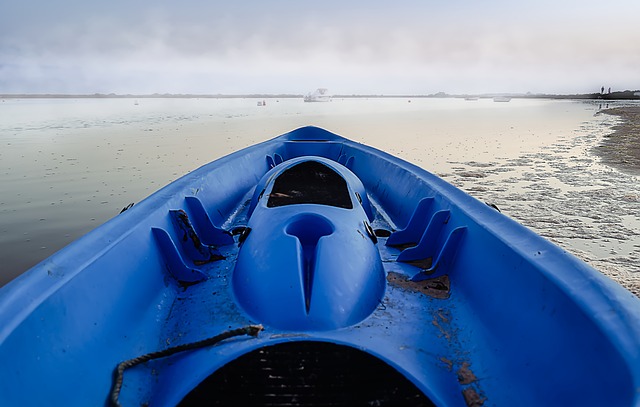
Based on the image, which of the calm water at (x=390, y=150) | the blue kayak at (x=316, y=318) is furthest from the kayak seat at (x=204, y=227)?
the calm water at (x=390, y=150)

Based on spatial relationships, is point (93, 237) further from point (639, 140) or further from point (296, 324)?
point (639, 140)

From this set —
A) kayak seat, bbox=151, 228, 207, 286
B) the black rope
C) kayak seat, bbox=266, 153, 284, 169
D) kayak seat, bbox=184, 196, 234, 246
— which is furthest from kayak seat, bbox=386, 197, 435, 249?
kayak seat, bbox=266, 153, 284, 169

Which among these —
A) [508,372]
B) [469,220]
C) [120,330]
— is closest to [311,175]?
[469,220]

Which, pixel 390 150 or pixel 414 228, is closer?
pixel 414 228

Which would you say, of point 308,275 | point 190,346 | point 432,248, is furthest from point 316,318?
point 432,248

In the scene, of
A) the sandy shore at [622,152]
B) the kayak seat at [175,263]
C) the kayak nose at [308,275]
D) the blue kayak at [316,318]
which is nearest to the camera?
the blue kayak at [316,318]

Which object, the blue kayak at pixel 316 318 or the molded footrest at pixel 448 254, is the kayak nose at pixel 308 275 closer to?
the blue kayak at pixel 316 318

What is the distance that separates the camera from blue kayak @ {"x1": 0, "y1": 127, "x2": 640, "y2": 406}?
1.45 m

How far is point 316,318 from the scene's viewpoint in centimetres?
196

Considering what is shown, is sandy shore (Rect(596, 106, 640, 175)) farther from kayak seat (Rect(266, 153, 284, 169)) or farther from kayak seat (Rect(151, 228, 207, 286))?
kayak seat (Rect(151, 228, 207, 286))

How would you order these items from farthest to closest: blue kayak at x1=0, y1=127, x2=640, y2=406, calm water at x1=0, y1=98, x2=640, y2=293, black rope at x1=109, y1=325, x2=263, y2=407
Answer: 1. calm water at x1=0, y1=98, x2=640, y2=293
2. black rope at x1=109, y1=325, x2=263, y2=407
3. blue kayak at x1=0, y1=127, x2=640, y2=406

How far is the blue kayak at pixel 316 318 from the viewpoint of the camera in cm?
145

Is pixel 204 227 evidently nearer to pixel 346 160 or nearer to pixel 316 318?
pixel 316 318

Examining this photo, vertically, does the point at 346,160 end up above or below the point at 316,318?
above
